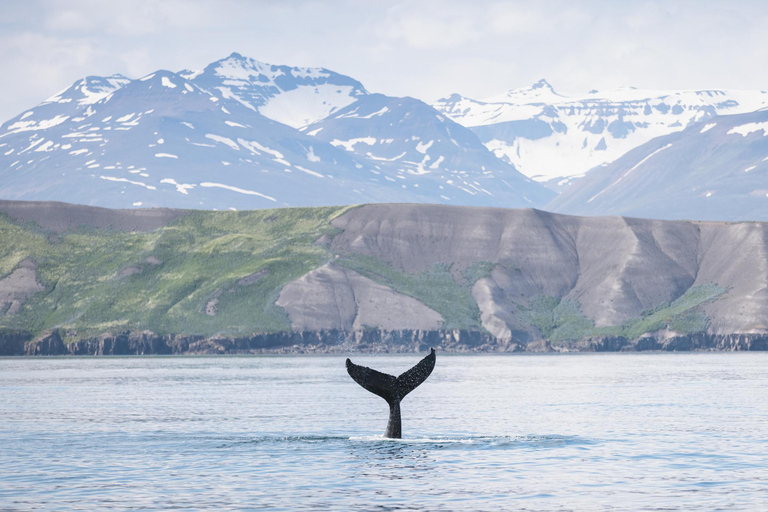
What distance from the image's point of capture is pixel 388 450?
6038 cm

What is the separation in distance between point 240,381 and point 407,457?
89.9 meters

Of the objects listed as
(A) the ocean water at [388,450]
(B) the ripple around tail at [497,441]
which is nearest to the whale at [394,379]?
(A) the ocean water at [388,450]

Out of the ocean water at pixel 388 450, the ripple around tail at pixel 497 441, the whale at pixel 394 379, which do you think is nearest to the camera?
the ocean water at pixel 388 450

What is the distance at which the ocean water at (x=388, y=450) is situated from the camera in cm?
4519

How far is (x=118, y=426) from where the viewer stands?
254 feet

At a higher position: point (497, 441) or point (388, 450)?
point (497, 441)

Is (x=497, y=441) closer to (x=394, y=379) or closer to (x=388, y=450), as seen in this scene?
(x=388, y=450)

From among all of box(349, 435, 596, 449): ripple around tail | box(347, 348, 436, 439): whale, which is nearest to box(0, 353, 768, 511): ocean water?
box(349, 435, 596, 449): ripple around tail

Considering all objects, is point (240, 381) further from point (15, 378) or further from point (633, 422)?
point (633, 422)

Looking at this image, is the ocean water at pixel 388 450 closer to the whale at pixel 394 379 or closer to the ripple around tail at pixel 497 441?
the ripple around tail at pixel 497 441

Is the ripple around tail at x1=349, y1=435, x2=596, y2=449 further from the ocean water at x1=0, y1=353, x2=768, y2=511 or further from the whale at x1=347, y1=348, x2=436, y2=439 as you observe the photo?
the whale at x1=347, y1=348, x2=436, y2=439

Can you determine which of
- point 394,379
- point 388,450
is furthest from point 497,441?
point 394,379

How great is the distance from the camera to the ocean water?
148 feet

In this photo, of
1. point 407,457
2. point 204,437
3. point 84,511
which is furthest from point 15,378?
point 84,511
